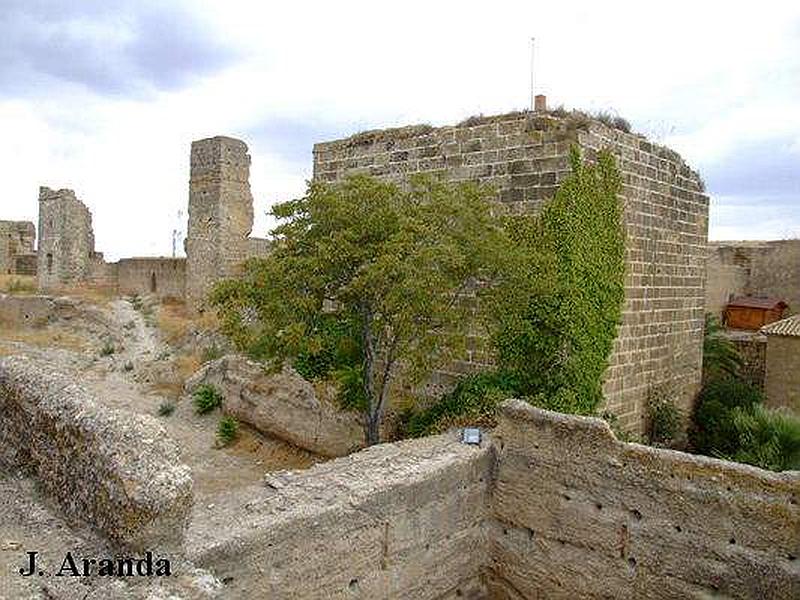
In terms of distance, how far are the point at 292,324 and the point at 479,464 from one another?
265 centimetres

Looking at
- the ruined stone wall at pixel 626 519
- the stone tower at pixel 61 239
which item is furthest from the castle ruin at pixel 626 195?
the stone tower at pixel 61 239

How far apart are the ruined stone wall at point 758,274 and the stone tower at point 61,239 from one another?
2268cm

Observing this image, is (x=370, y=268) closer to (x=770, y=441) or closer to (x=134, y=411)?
(x=134, y=411)

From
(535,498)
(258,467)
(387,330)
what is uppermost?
(387,330)

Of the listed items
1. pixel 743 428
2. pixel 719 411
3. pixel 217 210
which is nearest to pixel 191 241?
pixel 217 210

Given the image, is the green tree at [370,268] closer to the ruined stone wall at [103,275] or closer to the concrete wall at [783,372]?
the concrete wall at [783,372]

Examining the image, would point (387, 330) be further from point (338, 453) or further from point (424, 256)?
point (338, 453)

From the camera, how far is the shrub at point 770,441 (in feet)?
29.3

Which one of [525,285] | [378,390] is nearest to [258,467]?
[378,390]

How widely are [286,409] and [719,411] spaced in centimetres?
783

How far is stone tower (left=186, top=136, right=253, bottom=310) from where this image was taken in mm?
22156

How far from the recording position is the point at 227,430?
14211mm

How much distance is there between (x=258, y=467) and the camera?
12734mm

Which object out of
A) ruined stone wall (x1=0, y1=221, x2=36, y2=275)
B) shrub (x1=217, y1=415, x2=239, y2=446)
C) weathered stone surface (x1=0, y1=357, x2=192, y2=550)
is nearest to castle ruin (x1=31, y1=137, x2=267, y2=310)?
ruined stone wall (x1=0, y1=221, x2=36, y2=275)
